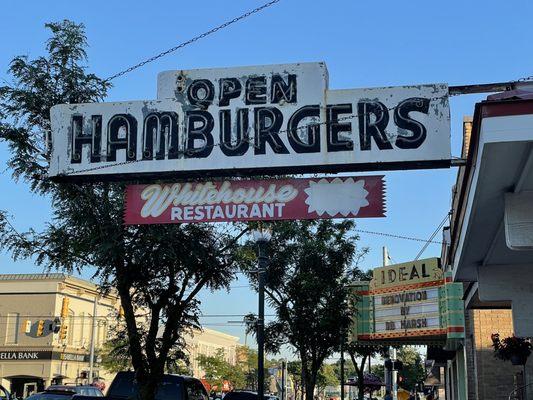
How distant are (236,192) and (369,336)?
13862 mm

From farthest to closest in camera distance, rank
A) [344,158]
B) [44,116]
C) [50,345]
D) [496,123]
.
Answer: [50,345] → [44,116] → [344,158] → [496,123]

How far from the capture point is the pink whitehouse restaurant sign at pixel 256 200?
10.3m

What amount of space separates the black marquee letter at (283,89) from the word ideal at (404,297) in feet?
40.7

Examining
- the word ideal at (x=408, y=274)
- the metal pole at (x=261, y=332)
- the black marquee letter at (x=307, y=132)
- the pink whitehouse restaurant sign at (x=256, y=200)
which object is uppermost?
the black marquee letter at (x=307, y=132)

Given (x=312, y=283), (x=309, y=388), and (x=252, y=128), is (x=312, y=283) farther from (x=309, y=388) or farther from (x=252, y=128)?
(x=252, y=128)

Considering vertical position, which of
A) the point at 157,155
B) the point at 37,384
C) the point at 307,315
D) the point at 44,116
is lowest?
the point at 37,384

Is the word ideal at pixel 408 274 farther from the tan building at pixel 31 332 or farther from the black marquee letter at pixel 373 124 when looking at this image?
the tan building at pixel 31 332

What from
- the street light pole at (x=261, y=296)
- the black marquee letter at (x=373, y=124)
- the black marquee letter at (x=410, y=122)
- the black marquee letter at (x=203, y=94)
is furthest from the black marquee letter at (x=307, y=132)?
the street light pole at (x=261, y=296)

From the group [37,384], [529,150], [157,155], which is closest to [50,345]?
[37,384]

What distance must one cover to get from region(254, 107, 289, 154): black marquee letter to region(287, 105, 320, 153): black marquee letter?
0.54ft

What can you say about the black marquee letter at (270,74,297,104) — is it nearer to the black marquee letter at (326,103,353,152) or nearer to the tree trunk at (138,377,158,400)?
the black marquee letter at (326,103,353,152)

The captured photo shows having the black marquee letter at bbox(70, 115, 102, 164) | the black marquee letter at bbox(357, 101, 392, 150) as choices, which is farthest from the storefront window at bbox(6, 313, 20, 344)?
the black marquee letter at bbox(357, 101, 392, 150)

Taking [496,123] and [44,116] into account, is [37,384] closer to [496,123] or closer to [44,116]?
[44,116]

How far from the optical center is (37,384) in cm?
4647
